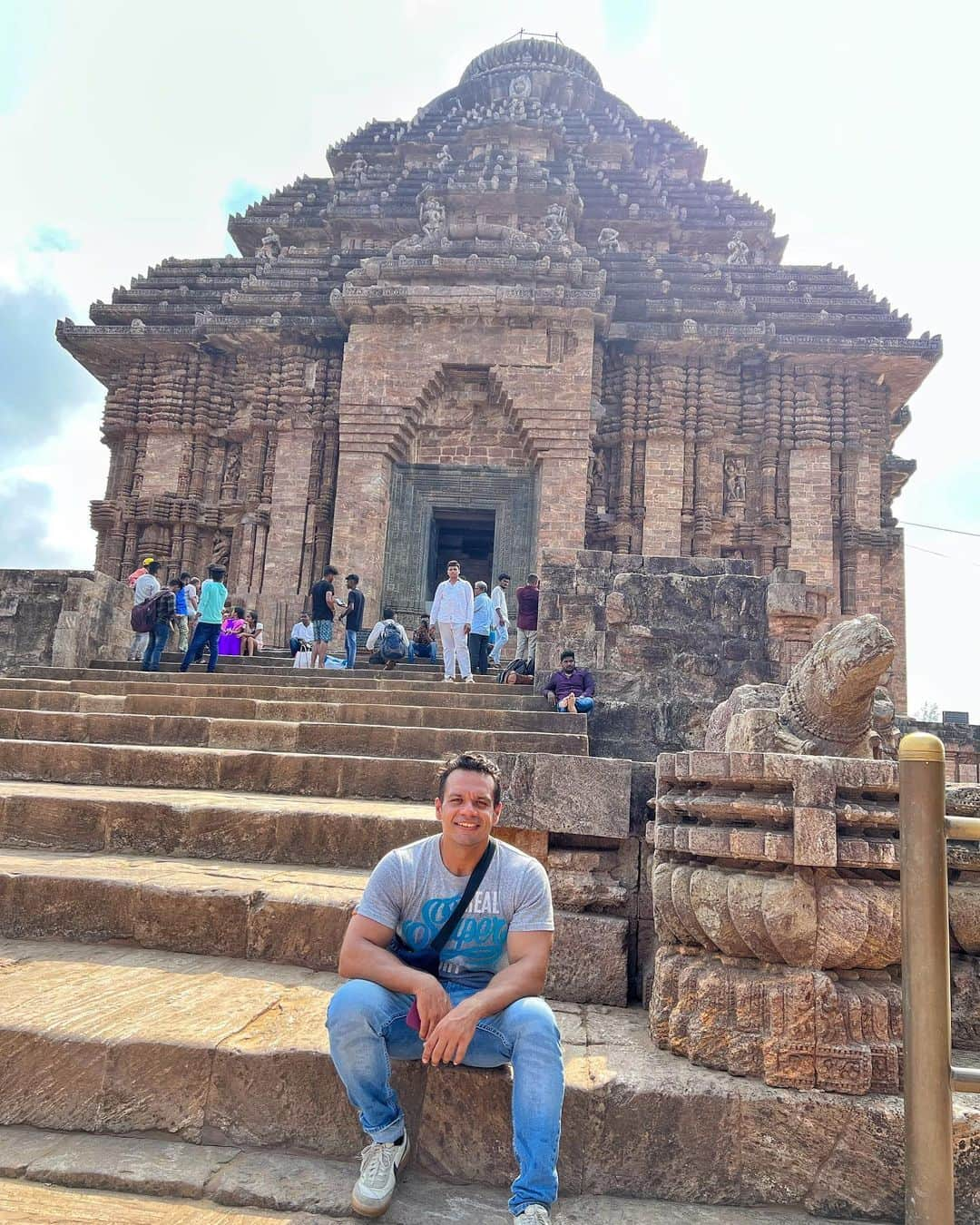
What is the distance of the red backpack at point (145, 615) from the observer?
955 cm

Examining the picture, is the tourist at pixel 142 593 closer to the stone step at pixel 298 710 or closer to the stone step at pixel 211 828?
the stone step at pixel 298 710

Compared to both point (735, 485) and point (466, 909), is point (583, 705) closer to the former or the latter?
point (466, 909)

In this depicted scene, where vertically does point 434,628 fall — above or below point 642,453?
below

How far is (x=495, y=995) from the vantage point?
239 cm

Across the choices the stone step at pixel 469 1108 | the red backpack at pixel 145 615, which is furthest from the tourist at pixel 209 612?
the stone step at pixel 469 1108

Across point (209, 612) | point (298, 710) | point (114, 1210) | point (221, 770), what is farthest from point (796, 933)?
point (209, 612)

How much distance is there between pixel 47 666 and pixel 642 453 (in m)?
10.9

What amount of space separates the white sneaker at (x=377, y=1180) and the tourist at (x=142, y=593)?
862cm

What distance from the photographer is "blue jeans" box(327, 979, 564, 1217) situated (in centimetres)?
216

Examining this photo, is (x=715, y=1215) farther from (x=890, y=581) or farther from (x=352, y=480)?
(x=890, y=581)

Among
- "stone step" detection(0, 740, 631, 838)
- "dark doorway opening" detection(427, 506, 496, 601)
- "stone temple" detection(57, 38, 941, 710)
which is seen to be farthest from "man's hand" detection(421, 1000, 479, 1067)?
"dark doorway opening" detection(427, 506, 496, 601)

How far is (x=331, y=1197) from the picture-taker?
2.23m

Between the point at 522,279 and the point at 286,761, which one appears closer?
the point at 286,761

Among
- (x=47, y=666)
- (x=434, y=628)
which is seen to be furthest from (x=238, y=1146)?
(x=434, y=628)
